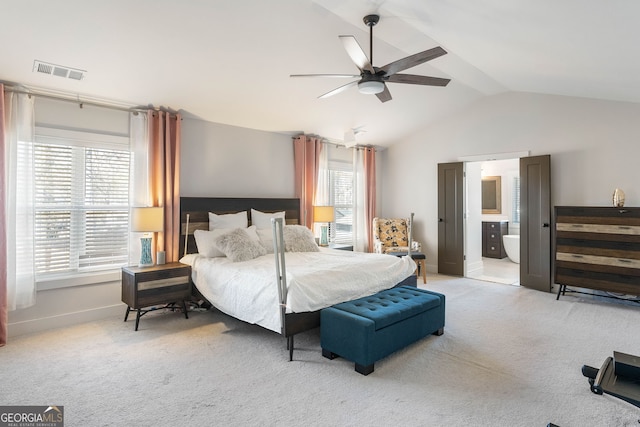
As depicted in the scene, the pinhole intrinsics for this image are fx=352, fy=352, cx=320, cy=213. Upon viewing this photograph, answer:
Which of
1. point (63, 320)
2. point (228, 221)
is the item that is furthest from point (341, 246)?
point (63, 320)

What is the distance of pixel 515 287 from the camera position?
5719 millimetres

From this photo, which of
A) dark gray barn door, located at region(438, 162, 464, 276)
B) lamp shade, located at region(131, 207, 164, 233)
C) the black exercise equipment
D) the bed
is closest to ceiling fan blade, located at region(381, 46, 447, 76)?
the bed

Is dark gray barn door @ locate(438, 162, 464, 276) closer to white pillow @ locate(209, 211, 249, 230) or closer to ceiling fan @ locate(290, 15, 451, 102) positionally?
ceiling fan @ locate(290, 15, 451, 102)

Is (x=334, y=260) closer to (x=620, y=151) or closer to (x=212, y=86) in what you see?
(x=212, y=86)

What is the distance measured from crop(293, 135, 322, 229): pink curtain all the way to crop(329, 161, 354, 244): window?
2.03 ft

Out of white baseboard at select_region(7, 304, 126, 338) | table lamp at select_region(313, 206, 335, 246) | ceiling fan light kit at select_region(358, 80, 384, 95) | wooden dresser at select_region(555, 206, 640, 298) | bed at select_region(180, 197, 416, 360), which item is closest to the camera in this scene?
bed at select_region(180, 197, 416, 360)

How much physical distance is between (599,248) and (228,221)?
4941mm

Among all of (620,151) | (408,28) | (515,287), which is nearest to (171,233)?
(408,28)

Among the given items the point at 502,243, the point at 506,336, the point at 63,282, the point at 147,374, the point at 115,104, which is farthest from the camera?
the point at 502,243

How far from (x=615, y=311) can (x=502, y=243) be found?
163 inches

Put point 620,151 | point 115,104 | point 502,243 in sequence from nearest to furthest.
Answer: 1. point 115,104
2. point 620,151
3. point 502,243

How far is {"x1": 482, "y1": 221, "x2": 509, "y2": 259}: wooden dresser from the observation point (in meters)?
8.52

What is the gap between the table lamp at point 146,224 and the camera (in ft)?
13.0

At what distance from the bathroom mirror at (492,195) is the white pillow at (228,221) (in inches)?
260
